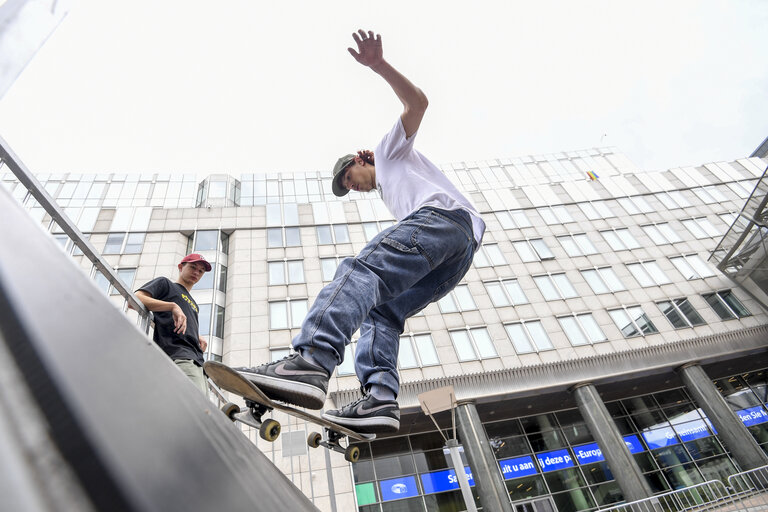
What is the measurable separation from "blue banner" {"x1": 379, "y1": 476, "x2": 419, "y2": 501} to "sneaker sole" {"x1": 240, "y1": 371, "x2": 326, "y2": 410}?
15724 mm

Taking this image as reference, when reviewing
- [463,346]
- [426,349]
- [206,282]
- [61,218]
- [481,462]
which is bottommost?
[61,218]

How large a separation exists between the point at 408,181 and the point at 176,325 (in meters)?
2.42

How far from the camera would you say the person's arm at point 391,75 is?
242 centimetres

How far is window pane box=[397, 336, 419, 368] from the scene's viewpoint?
18.0 metres

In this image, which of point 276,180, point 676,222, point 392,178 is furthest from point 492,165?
point 392,178

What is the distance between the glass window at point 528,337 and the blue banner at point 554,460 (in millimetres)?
4430

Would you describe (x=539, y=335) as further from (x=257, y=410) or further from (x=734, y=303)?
(x=257, y=410)

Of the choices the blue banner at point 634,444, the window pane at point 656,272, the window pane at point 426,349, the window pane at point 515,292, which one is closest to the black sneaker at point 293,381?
the window pane at point 426,349

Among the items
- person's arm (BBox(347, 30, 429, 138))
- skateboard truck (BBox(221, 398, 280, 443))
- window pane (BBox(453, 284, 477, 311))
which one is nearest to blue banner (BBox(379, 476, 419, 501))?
window pane (BBox(453, 284, 477, 311))

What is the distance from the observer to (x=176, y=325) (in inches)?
140

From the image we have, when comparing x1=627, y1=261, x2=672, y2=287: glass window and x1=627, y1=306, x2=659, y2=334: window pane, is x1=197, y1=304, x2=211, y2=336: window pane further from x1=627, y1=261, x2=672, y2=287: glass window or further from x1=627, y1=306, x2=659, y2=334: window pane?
x1=627, y1=261, x2=672, y2=287: glass window

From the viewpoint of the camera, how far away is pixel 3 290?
0.39 meters

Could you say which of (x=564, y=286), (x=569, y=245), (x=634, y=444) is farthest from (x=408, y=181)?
(x=569, y=245)

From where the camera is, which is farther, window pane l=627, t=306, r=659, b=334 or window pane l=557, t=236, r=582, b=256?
window pane l=557, t=236, r=582, b=256
